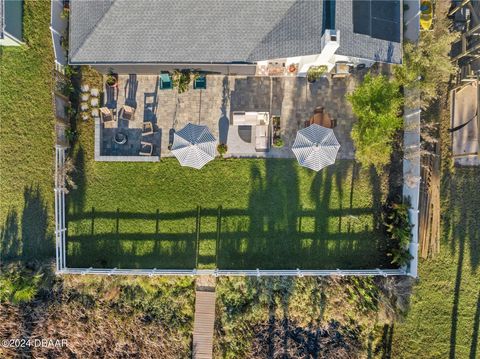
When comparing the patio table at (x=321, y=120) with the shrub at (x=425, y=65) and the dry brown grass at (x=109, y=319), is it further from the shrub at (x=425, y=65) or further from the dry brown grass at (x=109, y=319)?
the dry brown grass at (x=109, y=319)

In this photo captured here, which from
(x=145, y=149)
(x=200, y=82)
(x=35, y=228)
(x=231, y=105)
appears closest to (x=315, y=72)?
(x=231, y=105)

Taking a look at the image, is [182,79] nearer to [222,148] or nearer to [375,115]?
[222,148]

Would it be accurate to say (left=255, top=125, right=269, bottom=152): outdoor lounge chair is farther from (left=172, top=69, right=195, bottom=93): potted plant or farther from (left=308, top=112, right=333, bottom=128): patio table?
(left=172, top=69, right=195, bottom=93): potted plant

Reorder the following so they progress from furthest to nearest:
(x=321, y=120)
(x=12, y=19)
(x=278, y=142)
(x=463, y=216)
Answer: (x=12, y=19)
(x=463, y=216)
(x=321, y=120)
(x=278, y=142)

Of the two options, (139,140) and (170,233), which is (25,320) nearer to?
(170,233)

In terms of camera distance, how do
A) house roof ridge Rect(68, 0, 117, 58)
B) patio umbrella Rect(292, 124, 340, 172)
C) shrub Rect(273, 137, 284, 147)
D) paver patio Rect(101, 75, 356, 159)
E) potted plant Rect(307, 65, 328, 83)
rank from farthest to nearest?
paver patio Rect(101, 75, 356, 159)
shrub Rect(273, 137, 284, 147)
potted plant Rect(307, 65, 328, 83)
patio umbrella Rect(292, 124, 340, 172)
house roof ridge Rect(68, 0, 117, 58)

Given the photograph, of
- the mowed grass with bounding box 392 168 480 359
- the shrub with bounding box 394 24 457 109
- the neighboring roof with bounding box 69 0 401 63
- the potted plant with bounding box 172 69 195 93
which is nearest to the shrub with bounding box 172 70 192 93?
the potted plant with bounding box 172 69 195 93
